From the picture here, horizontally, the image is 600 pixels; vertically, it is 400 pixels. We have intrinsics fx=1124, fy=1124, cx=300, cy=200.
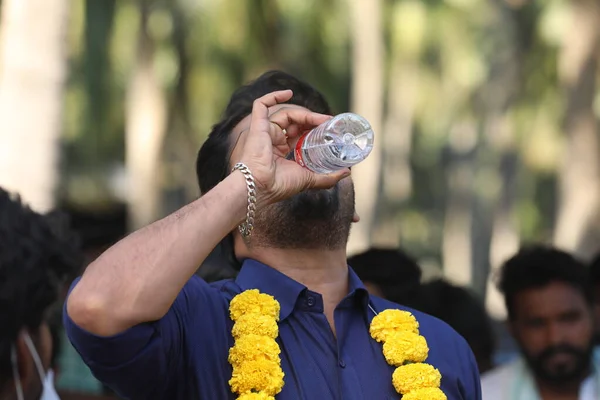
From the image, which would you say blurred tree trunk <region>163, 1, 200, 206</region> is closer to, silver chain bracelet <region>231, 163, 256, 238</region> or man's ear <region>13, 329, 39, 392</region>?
man's ear <region>13, 329, 39, 392</region>

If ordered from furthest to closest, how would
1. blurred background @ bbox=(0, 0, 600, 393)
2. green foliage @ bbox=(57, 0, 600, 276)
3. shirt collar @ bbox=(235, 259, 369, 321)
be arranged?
green foliage @ bbox=(57, 0, 600, 276), blurred background @ bbox=(0, 0, 600, 393), shirt collar @ bbox=(235, 259, 369, 321)

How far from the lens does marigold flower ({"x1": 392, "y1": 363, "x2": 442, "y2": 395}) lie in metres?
2.67

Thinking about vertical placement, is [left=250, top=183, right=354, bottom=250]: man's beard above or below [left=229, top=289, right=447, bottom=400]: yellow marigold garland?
above

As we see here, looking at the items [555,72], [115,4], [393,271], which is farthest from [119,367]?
[555,72]

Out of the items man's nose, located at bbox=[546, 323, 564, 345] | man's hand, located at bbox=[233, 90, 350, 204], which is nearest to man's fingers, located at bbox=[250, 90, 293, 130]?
man's hand, located at bbox=[233, 90, 350, 204]

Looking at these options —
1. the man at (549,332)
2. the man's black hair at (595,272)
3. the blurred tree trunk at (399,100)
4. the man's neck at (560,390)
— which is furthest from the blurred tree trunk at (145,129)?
the man's neck at (560,390)

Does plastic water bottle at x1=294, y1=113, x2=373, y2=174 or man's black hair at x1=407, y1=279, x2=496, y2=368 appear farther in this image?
Answer: man's black hair at x1=407, y1=279, x2=496, y2=368

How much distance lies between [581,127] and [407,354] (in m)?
7.41

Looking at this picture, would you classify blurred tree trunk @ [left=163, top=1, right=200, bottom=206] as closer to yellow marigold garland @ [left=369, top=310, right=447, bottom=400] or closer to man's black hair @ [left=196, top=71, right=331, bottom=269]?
man's black hair @ [left=196, top=71, right=331, bottom=269]

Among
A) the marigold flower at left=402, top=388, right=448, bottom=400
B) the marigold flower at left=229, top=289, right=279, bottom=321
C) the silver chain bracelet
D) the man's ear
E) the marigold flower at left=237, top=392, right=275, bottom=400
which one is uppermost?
the silver chain bracelet

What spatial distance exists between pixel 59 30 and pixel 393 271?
306 centimetres

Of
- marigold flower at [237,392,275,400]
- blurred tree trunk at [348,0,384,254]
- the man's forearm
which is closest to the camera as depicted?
the man's forearm

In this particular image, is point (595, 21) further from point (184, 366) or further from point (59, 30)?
point (184, 366)

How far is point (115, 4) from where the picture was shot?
2456 centimetres
